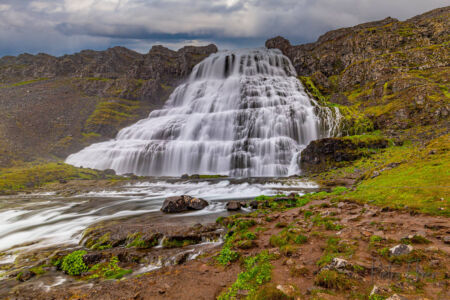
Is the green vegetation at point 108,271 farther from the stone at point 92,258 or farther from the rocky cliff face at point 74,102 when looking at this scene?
the rocky cliff face at point 74,102

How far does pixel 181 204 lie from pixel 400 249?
14.5m

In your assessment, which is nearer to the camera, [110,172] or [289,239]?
[289,239]

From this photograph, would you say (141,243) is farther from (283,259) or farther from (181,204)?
(283,259)

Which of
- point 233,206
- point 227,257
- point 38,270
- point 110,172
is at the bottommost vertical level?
point 38,270

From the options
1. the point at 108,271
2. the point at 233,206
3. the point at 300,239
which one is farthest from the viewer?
the point at 233,206

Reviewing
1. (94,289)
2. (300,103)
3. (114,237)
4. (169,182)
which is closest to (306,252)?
(94,289)

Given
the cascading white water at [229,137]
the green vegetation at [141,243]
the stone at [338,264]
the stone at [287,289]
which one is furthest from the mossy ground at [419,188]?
the cascading white water at [229,137]

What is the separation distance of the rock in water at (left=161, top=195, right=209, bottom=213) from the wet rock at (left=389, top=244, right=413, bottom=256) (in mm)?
13829

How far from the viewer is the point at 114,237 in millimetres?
12406

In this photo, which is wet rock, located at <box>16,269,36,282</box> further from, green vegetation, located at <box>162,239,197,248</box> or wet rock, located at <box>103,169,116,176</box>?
wet rock, located at <box>103,169,116,176</box>

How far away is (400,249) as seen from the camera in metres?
6.30

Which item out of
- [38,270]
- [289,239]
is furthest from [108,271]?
[289,239]

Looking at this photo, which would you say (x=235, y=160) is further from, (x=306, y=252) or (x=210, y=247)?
(x=306, y=252)

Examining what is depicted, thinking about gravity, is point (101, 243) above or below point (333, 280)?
below
